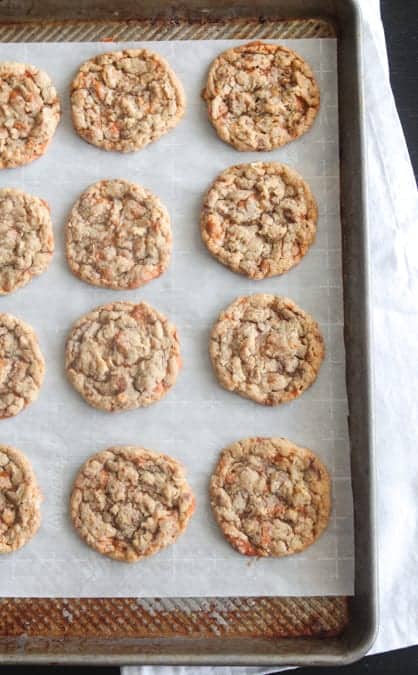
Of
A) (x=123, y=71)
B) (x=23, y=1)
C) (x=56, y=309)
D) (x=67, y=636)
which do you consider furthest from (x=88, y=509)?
(x=23, y=1)

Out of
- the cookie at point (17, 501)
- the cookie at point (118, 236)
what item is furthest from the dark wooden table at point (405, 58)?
the cookie at point (17, 501)

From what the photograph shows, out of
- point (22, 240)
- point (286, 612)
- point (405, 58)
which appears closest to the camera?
point (286, 612)

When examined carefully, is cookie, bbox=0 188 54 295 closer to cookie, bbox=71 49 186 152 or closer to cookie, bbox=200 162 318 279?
cookie, bbox=71 49 186 152

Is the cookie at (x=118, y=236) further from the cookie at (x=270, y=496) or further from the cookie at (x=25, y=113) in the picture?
the cookie at (x=270, y=496)

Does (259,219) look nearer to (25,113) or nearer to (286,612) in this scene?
(25,113)

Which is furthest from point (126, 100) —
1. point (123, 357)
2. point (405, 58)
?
point (405, 58)

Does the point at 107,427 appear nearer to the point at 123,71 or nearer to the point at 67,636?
the point at 67,636
